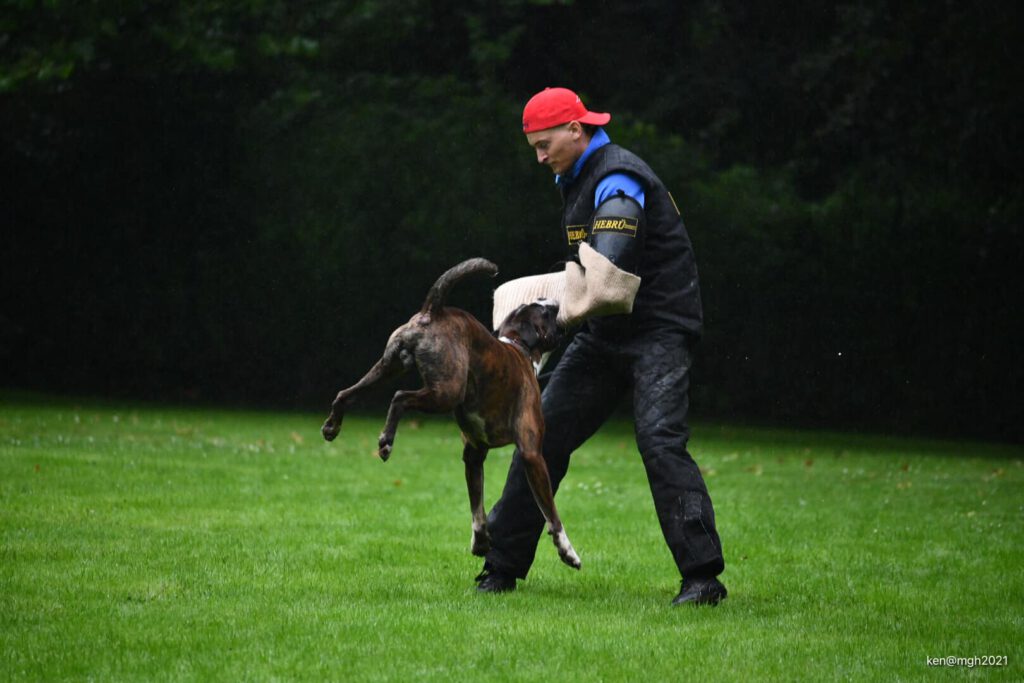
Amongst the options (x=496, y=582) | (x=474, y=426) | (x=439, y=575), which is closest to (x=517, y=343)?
(x=474, y=426)

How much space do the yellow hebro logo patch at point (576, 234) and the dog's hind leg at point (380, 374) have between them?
46.3 inches

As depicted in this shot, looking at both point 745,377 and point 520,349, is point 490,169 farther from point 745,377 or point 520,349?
point 520,349

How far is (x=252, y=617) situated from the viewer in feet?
19.4

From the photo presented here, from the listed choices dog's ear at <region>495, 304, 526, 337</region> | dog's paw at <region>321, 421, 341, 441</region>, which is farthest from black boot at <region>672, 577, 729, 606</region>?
dog's paw at <region>321, 421, 341, 441</region>

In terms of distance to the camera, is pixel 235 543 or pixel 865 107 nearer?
pixel 235 543

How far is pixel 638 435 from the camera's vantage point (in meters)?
6.35

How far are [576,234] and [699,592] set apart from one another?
5.69 ft

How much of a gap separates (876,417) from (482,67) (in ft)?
25.7

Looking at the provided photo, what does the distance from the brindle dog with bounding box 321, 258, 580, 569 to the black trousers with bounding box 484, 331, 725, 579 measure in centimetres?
34

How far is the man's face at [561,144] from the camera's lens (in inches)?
246

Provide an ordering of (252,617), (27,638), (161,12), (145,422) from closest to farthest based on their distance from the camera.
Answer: (27,638) < (252,617) < (145,422) < (161,12)

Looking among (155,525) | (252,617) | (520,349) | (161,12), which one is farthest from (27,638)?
(161,12)

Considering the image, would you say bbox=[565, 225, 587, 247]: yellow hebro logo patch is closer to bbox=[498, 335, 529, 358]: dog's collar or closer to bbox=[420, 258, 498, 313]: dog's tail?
bbox=[498, 335, 529, 358]: dog's collar

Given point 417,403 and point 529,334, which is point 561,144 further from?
point 417,403
